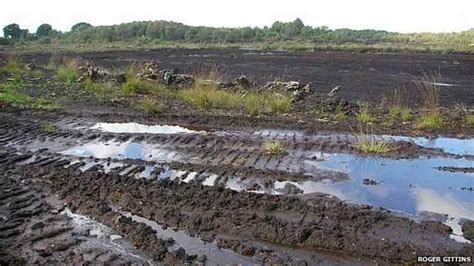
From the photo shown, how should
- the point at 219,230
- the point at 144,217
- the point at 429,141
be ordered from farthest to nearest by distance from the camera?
the point at 429,141 < the point at 144,217 < the point at 219,230

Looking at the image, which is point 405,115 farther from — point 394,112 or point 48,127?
point 48,127

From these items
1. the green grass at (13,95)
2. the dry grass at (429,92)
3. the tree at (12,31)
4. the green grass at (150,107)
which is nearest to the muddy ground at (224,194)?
the green grass at (150,107)

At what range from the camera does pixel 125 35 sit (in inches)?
3287

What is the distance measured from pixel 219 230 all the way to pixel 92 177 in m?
2.82

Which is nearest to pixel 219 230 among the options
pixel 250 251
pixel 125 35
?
pixel 250 251

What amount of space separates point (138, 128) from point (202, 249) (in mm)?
6988

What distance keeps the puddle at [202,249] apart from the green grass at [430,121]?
822cm

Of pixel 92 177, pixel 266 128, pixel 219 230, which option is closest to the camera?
pixel 219 230

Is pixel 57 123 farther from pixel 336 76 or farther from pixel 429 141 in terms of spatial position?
pixel 336 76

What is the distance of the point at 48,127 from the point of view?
11.8 m

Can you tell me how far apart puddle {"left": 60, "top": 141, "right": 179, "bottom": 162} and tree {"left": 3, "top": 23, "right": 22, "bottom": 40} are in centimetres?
7234

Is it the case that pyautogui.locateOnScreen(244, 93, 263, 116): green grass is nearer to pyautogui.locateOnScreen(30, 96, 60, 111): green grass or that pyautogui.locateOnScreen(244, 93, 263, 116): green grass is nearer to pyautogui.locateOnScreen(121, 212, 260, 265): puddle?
pyautogui.locateOnScreen(30, 96, 60, 111): green grass

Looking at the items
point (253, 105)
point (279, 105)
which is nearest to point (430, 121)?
point (279, 105)

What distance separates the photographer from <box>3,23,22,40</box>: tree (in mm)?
74750
